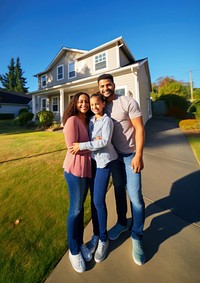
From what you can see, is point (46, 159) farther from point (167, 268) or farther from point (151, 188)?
point (167, 268)

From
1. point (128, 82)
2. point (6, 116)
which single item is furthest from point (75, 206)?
point (6, 116)

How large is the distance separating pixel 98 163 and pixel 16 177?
3.10 metres

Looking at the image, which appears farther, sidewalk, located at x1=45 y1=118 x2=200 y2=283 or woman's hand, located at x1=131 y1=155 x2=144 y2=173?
woman's hand, located at x1=131 y1=155 x2=144 y2=173

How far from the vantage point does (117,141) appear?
181 centimetres

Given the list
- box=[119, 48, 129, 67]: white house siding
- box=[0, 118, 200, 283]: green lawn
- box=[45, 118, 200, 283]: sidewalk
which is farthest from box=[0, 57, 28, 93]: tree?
box=[45, 118, 200, 283]: sidewalk

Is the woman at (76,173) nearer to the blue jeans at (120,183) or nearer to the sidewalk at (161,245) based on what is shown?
the sidewalk at (161,245)

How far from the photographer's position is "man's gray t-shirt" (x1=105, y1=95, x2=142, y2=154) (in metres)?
1.73

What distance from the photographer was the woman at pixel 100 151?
158 centimetres

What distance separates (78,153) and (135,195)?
0.80 meters

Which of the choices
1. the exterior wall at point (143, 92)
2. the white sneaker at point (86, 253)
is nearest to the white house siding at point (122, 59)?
the exterior wall at point (143, 92)

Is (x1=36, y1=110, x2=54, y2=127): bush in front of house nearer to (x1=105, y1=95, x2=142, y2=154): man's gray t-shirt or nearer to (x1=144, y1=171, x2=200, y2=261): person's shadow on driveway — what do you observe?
(x1=144, y1=171, x2=200, y2=261): person's shadow on driveway

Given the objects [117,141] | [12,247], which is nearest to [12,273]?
[12,247]

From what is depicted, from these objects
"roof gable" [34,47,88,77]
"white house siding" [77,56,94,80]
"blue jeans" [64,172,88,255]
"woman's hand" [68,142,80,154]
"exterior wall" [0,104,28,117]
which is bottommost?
"blue jeans" [64,172,88,255]

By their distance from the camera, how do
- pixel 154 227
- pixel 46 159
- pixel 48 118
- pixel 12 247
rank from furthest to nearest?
pixel 48 118
pixel 46 159
pixel 154 227
pixel 12 247
